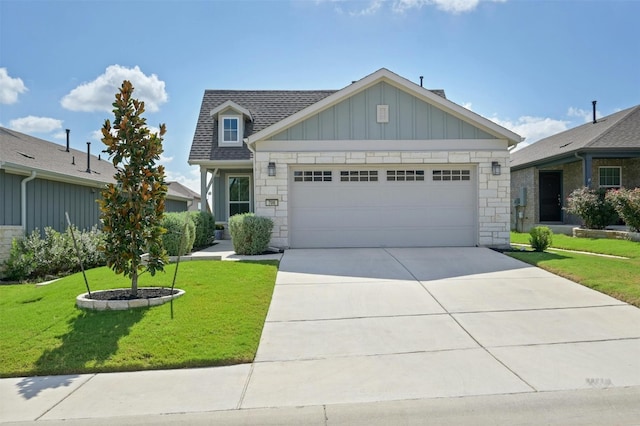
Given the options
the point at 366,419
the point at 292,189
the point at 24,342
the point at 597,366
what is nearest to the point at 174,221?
the point at 292,189

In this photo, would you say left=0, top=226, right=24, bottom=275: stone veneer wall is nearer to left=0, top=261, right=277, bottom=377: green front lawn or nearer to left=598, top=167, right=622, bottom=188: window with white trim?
left=0, top=261, right=277, bottom=377: green front lawn

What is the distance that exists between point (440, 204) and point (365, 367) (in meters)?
8.27

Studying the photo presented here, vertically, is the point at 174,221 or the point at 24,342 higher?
the point at 174,221

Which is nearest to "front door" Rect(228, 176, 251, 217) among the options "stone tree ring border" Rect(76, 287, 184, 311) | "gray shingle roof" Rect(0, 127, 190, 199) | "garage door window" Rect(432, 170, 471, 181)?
"gray shingle roof" Rect(0, 127, 190, 199)

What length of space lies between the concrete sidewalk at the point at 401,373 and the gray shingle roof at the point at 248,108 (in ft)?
31.1

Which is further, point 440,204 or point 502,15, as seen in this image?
point 440,204

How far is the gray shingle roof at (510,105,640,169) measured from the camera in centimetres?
1611

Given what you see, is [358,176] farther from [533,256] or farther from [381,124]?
[533,256]

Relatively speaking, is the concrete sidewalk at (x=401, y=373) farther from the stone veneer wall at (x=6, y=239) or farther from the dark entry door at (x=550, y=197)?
the dark entry door at (x=550, y=197)

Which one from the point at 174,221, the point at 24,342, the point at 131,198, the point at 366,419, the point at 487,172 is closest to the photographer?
the point at 366,419

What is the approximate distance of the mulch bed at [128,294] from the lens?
6665 mm

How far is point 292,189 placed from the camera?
39.3 feet

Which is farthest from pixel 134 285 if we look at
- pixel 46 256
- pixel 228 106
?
pixel 228 106

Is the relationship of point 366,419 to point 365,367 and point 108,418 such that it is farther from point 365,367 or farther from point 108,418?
point 108,418
